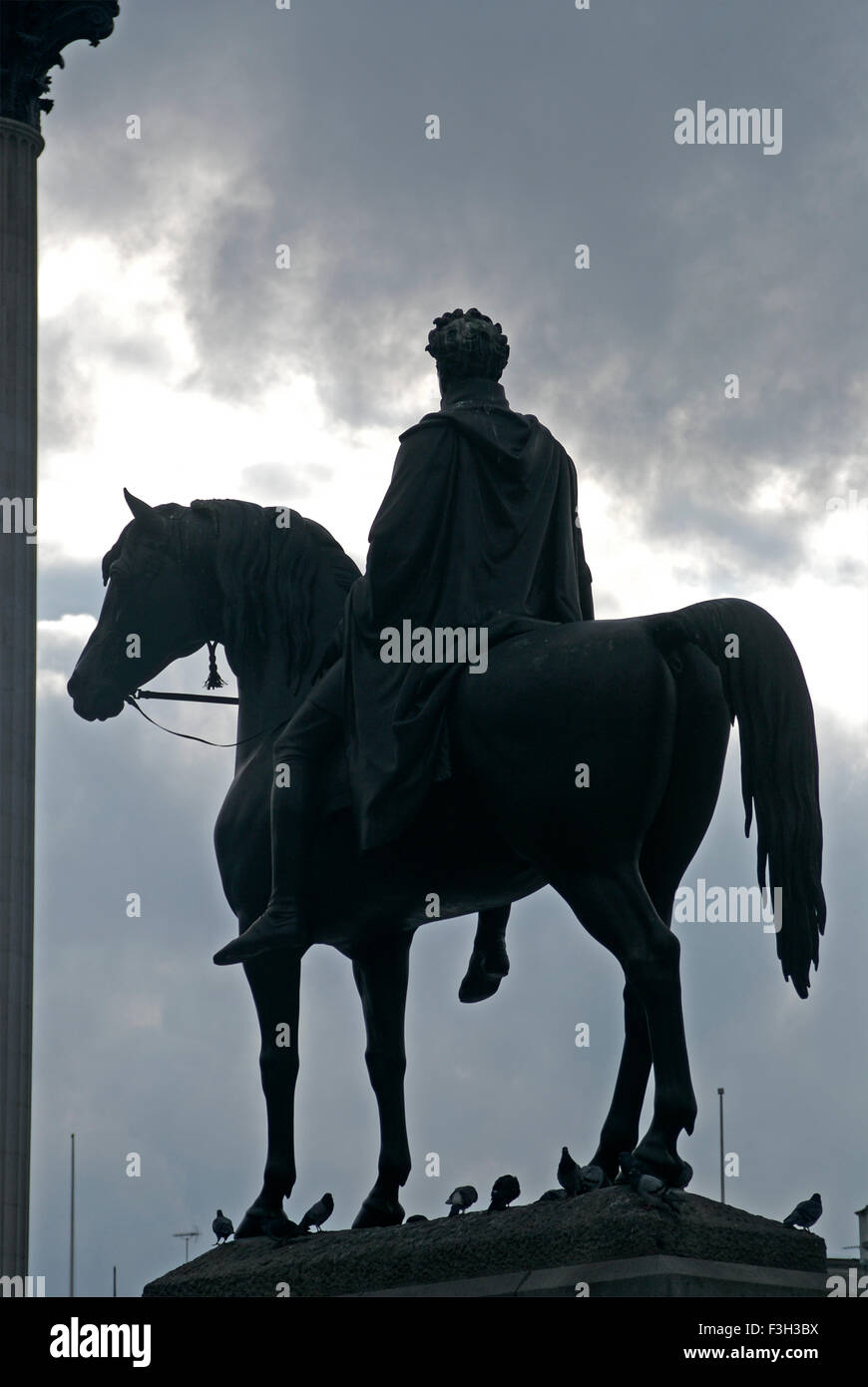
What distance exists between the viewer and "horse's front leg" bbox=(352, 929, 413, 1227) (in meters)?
12.3

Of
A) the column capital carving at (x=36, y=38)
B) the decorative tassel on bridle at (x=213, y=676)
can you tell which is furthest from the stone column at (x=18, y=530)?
the decorative tassel on bridle at (x=213, y=676)

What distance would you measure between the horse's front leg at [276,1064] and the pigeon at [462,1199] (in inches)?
49.4

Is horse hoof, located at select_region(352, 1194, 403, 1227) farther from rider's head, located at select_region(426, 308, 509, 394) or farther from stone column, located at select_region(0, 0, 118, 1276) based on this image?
stone column, located at select_region(0, 0, 118, 1276)

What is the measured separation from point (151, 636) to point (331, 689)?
157 centimetres

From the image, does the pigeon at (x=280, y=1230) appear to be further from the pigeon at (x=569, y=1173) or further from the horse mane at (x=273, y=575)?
the horse mane at (x=273, y=575)

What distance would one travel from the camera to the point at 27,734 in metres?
44.6

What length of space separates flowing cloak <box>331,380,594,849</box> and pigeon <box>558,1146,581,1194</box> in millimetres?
1877

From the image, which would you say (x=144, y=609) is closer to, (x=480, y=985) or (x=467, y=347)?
(x=467, y=347)

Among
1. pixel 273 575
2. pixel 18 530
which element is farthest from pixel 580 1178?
pixel 18 530

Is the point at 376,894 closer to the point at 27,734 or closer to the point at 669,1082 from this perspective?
the point at 669,1082

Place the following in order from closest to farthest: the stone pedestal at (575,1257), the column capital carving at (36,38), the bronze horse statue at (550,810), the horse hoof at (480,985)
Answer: the stone pedestal at (575,1257) → the bronze horse statue at (550,810) → the horse hoof at (480,985) → the column capital carving at (36,38)

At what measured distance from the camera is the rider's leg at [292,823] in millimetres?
11781

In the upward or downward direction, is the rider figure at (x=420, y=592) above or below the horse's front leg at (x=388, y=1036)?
above
